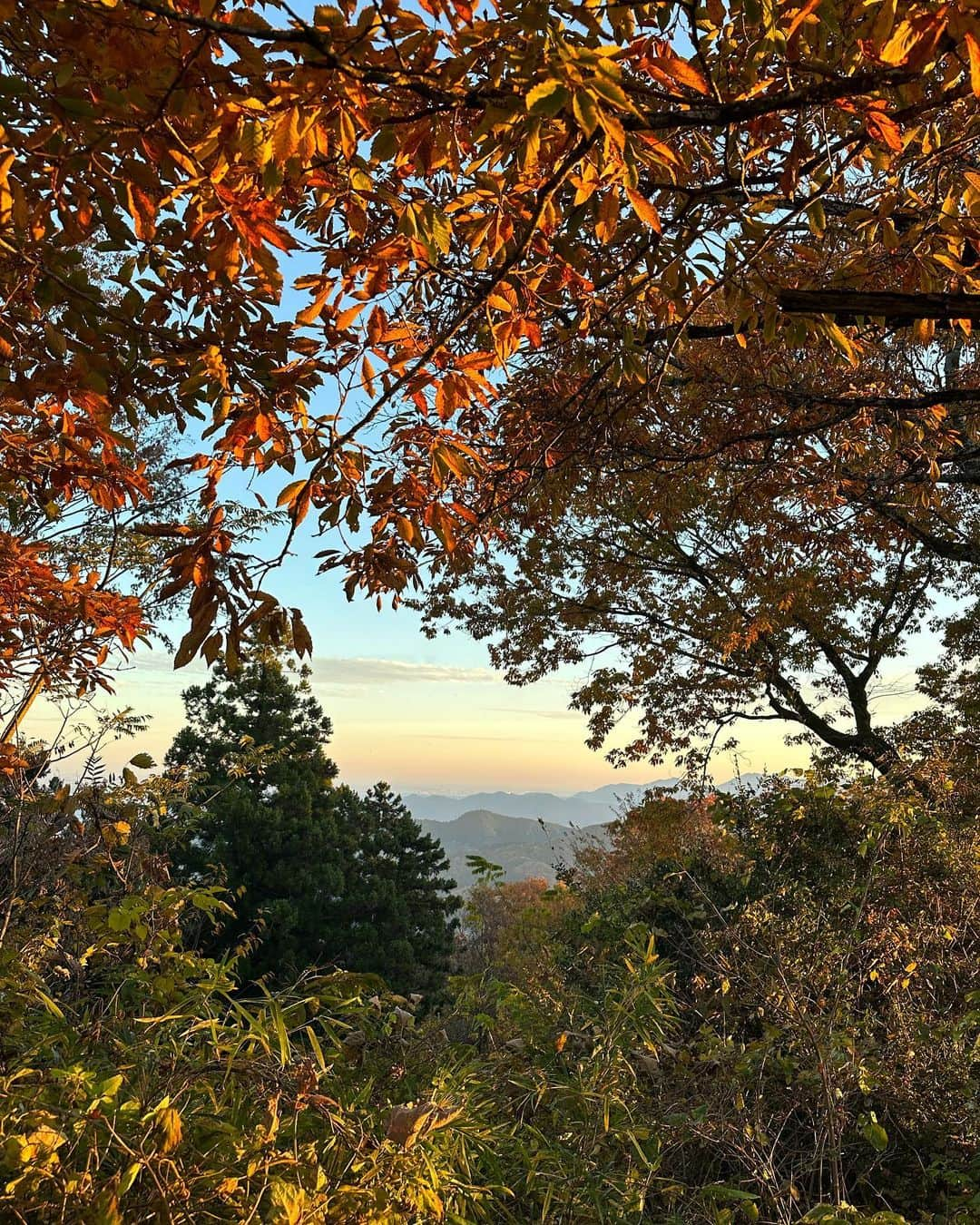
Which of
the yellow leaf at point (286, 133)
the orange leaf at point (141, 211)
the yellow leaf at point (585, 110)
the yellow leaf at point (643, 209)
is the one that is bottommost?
the yellow leaf at point (585, 110)

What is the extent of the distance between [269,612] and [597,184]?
50.7 inches

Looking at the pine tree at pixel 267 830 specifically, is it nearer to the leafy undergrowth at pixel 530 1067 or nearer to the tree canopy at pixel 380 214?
the leafy undergrowth at pixel 530 1067

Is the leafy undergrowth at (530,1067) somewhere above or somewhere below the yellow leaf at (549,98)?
below

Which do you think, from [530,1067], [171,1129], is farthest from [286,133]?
[530,1067]

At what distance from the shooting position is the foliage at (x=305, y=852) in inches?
683

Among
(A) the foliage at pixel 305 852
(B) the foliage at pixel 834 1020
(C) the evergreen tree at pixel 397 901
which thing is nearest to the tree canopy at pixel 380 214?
(B) the foliage at pixel 834 1020

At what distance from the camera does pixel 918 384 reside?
222 inches

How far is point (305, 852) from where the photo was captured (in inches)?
709

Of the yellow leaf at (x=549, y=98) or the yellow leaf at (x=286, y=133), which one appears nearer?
the yellow leaf at (x=549, y=98)

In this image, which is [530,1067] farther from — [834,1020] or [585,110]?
[585,110]

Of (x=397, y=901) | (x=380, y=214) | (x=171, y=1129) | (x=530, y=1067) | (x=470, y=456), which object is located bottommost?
(x=397, y=901)

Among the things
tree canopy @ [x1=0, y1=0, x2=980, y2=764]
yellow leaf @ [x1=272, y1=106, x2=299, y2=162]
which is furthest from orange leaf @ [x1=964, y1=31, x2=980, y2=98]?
yellow leaf @ [x1=272, y1=106, x2=299, y2=162]

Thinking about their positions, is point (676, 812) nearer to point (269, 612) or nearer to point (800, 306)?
point (800, 306)

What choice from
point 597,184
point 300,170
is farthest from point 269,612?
point 597,184
